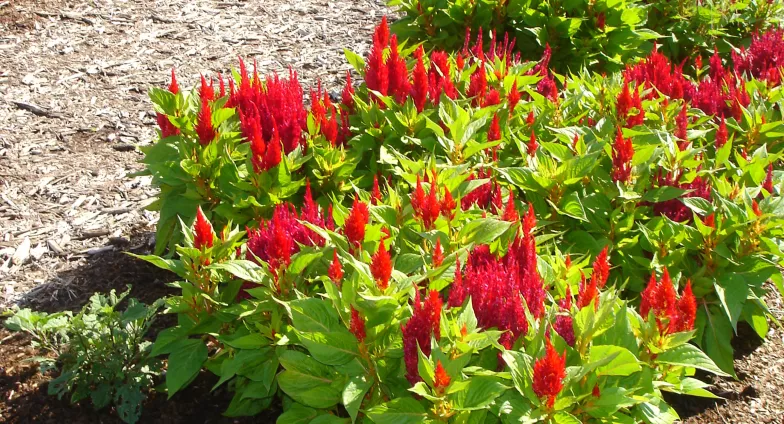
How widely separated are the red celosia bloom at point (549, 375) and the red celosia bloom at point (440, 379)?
266 mm

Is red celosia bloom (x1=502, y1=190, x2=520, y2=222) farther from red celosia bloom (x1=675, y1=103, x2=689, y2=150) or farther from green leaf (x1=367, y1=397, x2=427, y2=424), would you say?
red celosia bloom (x1=675, y1=103, x2=689, y2=150)

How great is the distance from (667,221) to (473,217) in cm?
89

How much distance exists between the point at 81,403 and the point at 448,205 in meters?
2.04

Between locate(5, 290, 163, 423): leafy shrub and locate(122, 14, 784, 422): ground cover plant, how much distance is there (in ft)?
0.98

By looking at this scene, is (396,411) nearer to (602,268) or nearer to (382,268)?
(382,268)

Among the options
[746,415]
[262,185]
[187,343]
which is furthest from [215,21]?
[746,415]

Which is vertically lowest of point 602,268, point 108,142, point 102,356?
point 108,142

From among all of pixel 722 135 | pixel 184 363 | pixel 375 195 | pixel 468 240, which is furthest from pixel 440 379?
pixel 722 135

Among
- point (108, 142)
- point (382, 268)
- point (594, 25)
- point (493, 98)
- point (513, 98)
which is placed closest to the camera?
point (382, 268)

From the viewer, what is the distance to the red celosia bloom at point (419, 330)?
247 cm

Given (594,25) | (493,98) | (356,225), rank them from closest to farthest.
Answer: (356,225) → (493,98) → (594,25)

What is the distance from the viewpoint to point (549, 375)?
225 centimetres

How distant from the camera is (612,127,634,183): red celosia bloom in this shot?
11.5 ft

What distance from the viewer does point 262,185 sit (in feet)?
12.2
